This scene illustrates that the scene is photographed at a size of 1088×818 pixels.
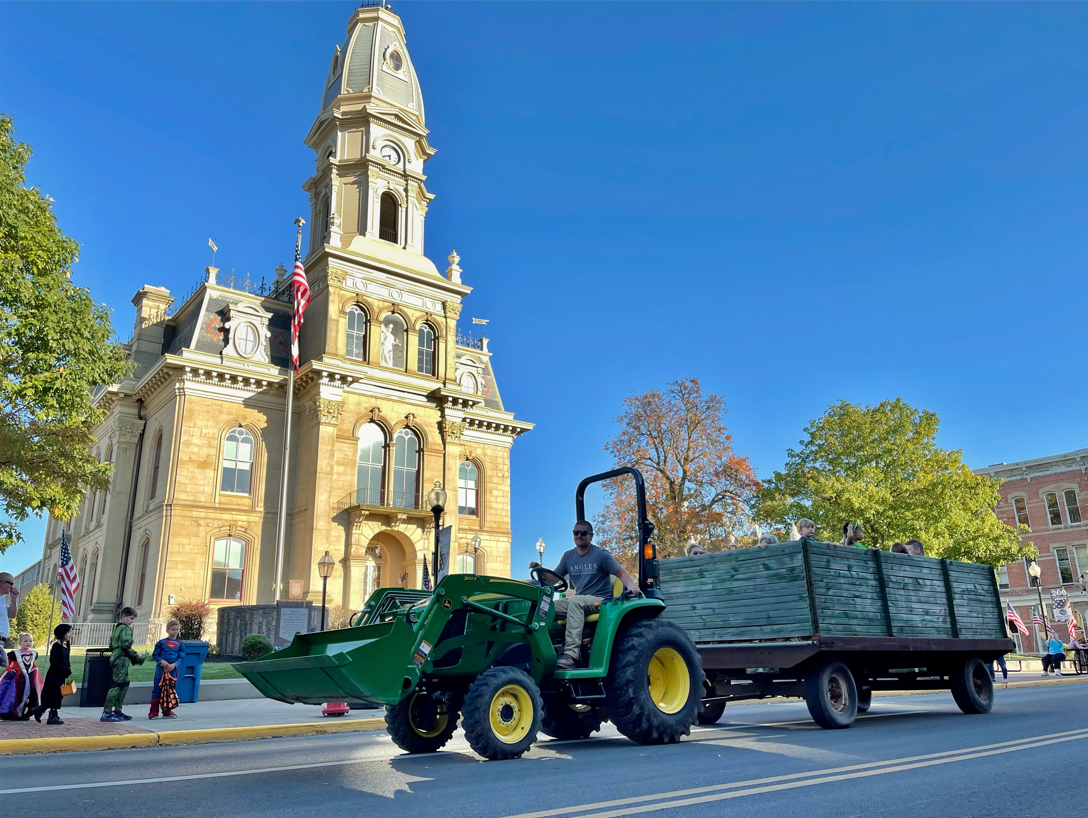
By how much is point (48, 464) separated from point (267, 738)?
11.4 metres

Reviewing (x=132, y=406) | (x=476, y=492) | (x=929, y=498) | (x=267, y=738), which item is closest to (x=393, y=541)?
(x=476, y=492)

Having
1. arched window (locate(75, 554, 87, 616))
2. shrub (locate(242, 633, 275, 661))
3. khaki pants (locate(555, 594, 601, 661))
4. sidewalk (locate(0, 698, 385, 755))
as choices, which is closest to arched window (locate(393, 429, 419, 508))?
shrub (locate(242, 633, 275, 661))

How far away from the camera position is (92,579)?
3784 cm

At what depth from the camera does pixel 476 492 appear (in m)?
41.7

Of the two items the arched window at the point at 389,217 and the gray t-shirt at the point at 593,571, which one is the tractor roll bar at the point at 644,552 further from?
the arched window at the point at 389,217

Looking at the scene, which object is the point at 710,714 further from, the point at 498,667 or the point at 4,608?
the point at 4,608

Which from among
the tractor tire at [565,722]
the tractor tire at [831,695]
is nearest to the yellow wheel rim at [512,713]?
the tractor tire at [565,722]

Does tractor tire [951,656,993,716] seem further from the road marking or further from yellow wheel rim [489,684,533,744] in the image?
yellow wheel rim [489,684,533,744]

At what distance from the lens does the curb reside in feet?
30.7

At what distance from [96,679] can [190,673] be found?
1.66m

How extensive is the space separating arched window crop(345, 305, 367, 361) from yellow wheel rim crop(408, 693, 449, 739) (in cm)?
3114

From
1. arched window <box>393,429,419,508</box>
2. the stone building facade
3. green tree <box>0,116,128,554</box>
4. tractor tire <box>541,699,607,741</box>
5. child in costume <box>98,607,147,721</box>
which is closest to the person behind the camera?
tractor tire <box>541,699,607,741</box>

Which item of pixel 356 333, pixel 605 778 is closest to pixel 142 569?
pixel 356 333

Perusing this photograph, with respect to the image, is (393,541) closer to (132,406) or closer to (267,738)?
(132,406)
